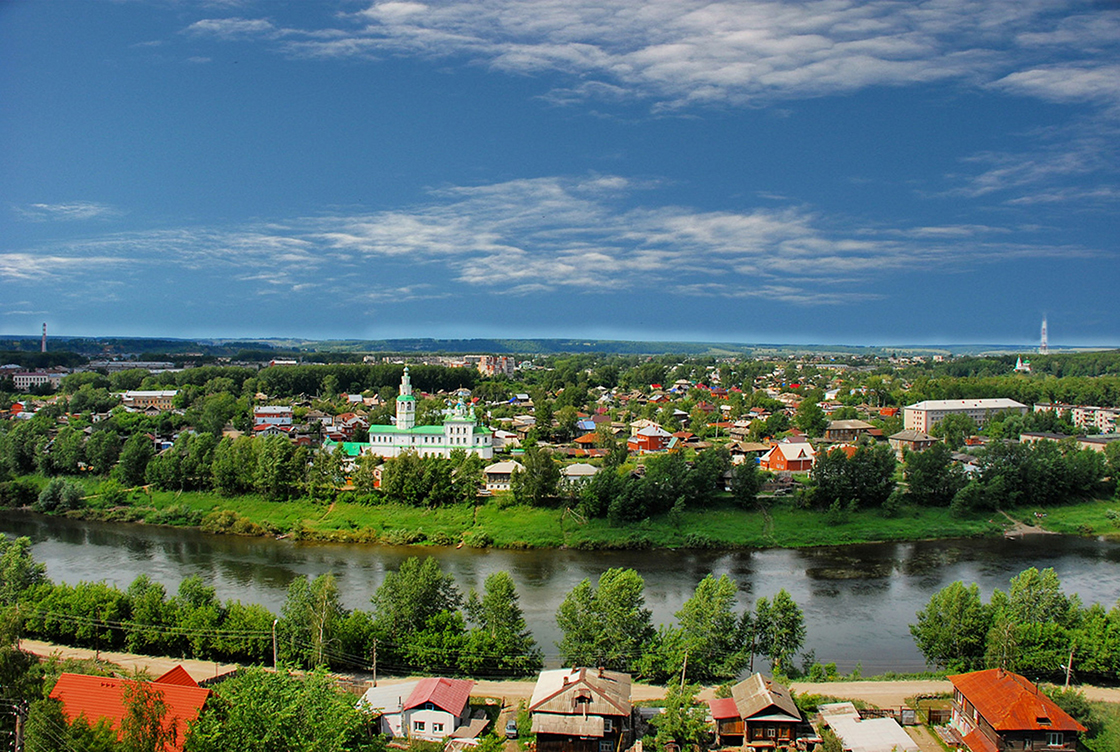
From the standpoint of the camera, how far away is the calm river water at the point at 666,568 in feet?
54.2

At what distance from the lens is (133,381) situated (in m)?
59.4

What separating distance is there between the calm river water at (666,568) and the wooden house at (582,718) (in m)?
3.77

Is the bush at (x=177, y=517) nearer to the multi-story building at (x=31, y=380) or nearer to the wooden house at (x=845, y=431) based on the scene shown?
the wooden house at (x=845, y=431)

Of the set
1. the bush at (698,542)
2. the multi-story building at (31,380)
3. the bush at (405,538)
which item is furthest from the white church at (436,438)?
the multi-story building at (31,380)

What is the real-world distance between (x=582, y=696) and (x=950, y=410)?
4099 cm

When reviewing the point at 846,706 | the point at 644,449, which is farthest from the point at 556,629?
the point at 644,449

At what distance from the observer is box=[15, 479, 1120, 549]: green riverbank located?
2309 centimetres

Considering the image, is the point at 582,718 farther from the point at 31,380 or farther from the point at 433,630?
the point at 31,380

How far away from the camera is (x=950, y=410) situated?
146 ft

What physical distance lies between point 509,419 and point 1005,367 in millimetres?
67128

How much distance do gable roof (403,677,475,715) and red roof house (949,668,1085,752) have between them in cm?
707

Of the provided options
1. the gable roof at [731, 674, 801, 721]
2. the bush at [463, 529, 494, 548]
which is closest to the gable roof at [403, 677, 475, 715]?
the gable roof at [731, 674, 801, 721]

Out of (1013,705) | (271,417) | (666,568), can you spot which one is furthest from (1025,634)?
(271,417)

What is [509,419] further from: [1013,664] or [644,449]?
[1013,664]
